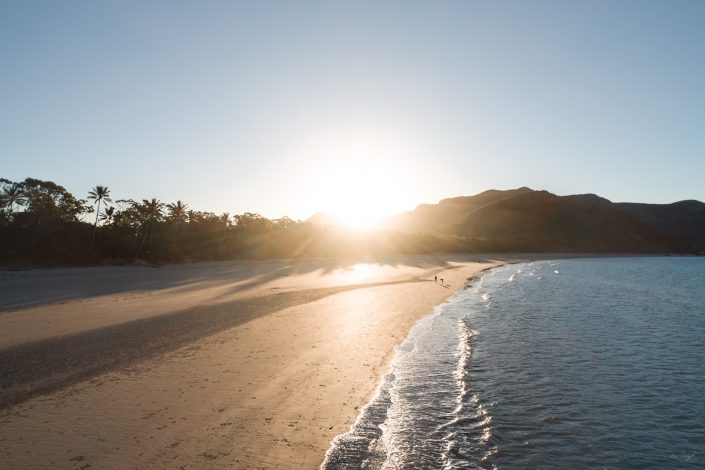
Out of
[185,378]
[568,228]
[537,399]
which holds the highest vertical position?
[568,228]

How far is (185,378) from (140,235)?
58392 mm

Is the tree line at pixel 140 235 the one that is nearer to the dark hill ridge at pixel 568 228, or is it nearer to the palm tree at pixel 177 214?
the palm tree at pixel 177 214

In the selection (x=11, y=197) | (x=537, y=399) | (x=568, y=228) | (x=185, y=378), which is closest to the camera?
(x=537, y=399)

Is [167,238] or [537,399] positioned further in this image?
[167,238]

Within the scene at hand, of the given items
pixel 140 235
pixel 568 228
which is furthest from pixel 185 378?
pixel 568 228

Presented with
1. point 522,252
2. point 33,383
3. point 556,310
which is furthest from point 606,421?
point 522,252

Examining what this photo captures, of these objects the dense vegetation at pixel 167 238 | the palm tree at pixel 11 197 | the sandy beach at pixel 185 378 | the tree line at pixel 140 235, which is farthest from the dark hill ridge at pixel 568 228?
the sandy beach at pixel 185 378

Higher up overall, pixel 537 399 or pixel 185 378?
pixel 185 378

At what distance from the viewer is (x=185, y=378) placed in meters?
10.9

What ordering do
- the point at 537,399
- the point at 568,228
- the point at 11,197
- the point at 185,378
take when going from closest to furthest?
the point at 537,399, the point at 185,378, the point at 11,197, the point at 568,228

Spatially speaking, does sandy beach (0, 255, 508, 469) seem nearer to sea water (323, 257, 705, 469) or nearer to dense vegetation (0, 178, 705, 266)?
sea water (323, 257, 705, 469)

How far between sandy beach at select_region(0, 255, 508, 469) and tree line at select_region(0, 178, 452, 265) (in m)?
35.7

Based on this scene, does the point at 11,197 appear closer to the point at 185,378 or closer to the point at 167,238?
the point at 167,238

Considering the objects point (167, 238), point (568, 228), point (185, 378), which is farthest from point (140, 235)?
point (568, 228)
